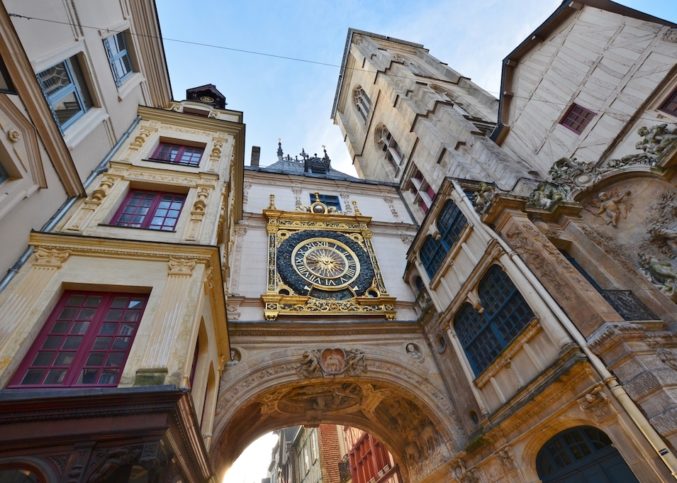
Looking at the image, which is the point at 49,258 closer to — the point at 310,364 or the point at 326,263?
the point at 310,364

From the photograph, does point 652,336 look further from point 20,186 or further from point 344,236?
point 20,186

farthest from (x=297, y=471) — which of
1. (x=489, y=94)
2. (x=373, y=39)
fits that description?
(x=373, y=39)

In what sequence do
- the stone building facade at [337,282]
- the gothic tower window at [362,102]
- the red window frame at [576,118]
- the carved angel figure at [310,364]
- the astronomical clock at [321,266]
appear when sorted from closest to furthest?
the stone building facade at [337,282]
the carved angel figure at [310,364]
the red window frame at [576,118]
the astronomical clock at [321,266]
the gothic tower window at [362,102]

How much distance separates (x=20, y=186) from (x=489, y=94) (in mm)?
24683

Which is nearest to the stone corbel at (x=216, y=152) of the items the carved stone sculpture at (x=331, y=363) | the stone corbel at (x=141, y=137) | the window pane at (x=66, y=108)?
the stone corbel at (x=141, y=137)

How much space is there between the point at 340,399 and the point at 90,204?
9.69m

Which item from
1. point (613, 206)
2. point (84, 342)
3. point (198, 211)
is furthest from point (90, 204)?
point (613, 206)

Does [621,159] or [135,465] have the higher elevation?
[621,159]

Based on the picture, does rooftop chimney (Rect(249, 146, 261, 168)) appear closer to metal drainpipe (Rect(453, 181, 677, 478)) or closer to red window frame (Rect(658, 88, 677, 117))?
metal drainpipe (Rect(453, 181, 677, 478))

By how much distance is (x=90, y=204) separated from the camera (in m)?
7.98

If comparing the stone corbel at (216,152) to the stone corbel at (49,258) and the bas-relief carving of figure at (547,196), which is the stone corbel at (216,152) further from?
the bas-relief carving of figure at (547,196)

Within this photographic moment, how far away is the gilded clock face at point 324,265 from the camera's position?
41.7 feet

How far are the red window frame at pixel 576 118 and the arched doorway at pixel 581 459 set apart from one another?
30.8 feet

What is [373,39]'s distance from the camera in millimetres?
31672
